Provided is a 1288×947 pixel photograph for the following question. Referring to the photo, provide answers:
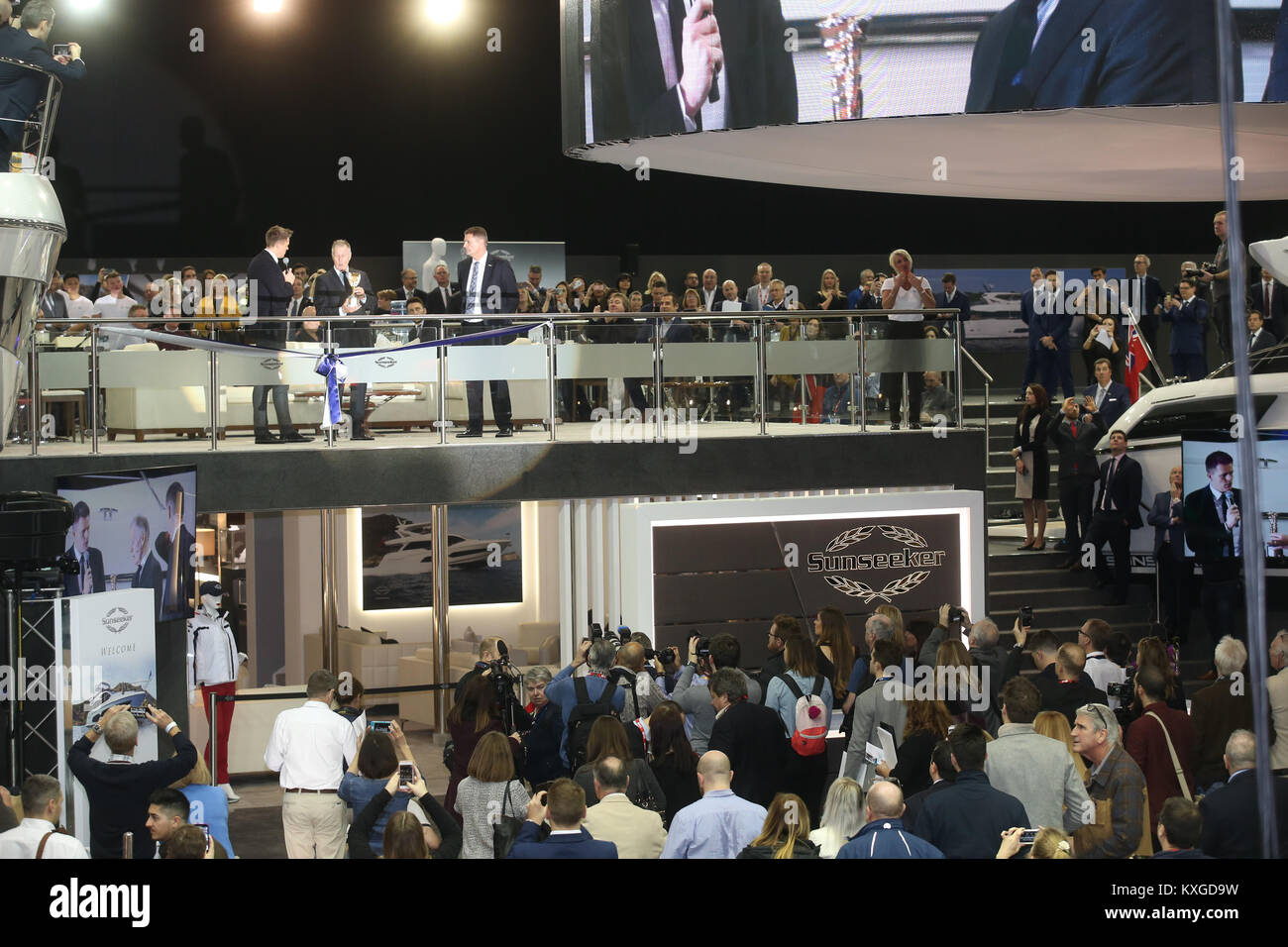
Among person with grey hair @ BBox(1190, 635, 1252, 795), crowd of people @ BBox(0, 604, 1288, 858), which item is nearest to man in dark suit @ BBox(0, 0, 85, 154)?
crowd of people @ BBox(0, 604, 1288, 858)

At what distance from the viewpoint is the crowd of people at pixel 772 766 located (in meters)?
5.60

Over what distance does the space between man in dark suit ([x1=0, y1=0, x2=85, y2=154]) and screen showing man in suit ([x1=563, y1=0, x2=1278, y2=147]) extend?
407 centimetres

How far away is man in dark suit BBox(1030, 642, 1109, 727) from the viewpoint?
745cm

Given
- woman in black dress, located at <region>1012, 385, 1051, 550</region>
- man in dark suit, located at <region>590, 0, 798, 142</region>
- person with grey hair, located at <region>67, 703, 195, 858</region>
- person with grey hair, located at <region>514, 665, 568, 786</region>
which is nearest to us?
person with grey hair, located at <region>67, 703, 195, 858</region>

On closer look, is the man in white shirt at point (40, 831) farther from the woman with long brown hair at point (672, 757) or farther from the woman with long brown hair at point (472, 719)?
the woman with long brown hair at point (672, 757)

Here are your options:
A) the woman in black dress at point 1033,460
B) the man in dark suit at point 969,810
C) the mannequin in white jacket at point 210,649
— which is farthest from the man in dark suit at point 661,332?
the man in dark suit at point 969,810

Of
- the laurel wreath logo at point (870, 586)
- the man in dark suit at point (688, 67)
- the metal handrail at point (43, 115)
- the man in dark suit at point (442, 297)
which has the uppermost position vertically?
the man in dark suit at point (688, 67)

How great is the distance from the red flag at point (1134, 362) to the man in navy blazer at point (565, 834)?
10.9 metres

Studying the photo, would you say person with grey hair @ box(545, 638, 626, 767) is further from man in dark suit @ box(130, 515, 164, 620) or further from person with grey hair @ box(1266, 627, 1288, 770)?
person with grey hair @ box(1266, 627, 1288, 770)

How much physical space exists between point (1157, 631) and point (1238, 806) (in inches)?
284

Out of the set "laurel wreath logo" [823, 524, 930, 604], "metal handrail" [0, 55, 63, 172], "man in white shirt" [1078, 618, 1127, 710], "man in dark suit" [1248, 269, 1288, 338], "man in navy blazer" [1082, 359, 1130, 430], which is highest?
"metal handrail" [0, 55, 63, 172]

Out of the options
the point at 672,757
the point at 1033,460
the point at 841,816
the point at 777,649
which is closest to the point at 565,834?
the point at 841,816
